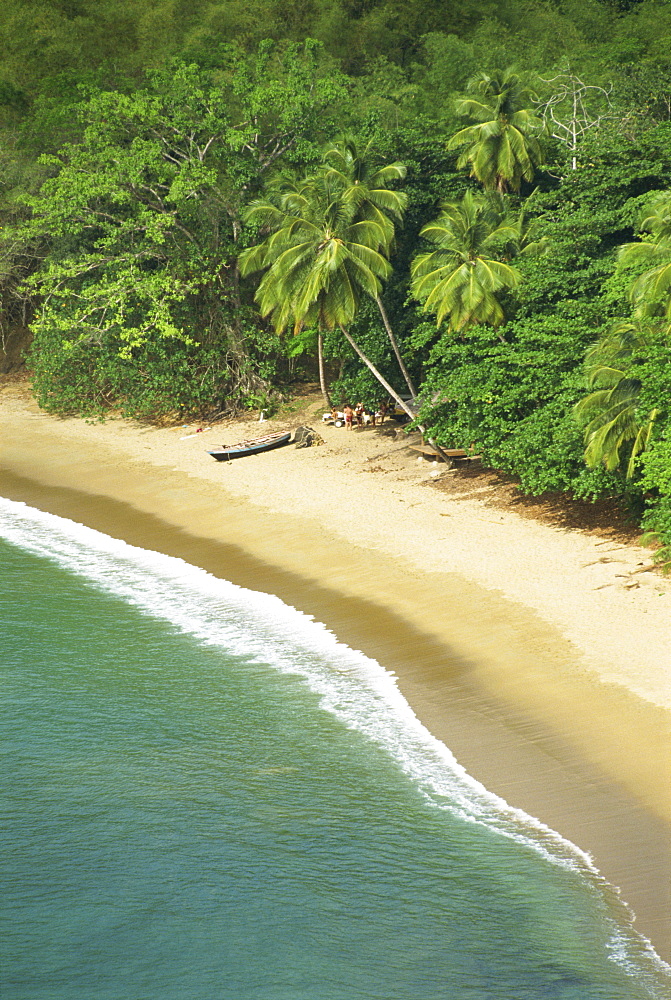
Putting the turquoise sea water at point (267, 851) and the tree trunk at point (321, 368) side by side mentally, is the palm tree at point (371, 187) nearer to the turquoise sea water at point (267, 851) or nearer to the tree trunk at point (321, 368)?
the tree trunk at point (321, 368)

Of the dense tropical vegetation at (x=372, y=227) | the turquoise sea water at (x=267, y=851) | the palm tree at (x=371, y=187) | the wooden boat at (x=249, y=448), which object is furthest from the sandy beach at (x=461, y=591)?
the palm tree at (x=371, y=187)

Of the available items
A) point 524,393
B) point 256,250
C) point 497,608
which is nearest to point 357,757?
point 497,608

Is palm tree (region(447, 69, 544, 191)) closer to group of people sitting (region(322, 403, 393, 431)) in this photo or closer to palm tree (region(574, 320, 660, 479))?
group of people sitting (region(322, 403, 393, 431))

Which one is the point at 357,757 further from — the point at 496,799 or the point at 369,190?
the point at 369,190

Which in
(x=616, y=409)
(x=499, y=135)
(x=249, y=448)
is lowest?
(x=249, y=448)

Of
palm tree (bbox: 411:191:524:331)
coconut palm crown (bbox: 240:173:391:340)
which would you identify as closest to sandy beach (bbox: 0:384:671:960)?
palm tree (bbox: 411:191:524:331)

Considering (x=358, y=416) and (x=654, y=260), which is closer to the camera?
(x=654, y=260)

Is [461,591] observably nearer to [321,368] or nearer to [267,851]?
[267,851]

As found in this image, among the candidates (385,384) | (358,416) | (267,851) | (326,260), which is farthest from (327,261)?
(267,851)
